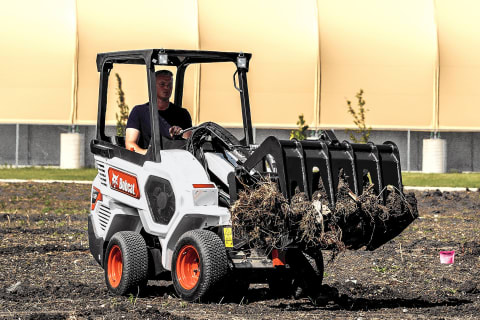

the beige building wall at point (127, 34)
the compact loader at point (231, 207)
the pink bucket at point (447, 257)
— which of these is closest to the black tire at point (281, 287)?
the compact loader at point (231, 207)

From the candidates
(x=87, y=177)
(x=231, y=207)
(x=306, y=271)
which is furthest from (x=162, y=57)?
(x=87, y=177)

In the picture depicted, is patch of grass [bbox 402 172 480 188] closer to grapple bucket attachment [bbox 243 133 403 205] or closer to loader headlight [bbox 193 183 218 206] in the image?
grapple bucket attachment [bbox 243 133 403 205]

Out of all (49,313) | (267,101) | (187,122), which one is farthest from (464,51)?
(49,313)

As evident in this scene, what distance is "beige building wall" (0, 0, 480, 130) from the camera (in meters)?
34.8

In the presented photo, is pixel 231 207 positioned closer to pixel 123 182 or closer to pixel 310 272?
pixel 310 272

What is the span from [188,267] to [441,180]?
74.8 feet

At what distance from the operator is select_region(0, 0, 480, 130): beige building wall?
25.0 m

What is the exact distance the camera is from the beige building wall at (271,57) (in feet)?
114

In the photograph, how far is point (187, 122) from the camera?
985 centimetres

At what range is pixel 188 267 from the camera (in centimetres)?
852

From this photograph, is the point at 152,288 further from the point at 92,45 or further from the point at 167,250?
the point at 92,45

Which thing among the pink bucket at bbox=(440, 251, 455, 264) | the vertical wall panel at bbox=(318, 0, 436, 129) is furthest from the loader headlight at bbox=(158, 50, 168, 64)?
the vertical wall panel at bbox=(318, 0, 436, 129)

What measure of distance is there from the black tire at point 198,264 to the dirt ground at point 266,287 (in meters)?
0.15

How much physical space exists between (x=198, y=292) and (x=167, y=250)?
2.17 feet
